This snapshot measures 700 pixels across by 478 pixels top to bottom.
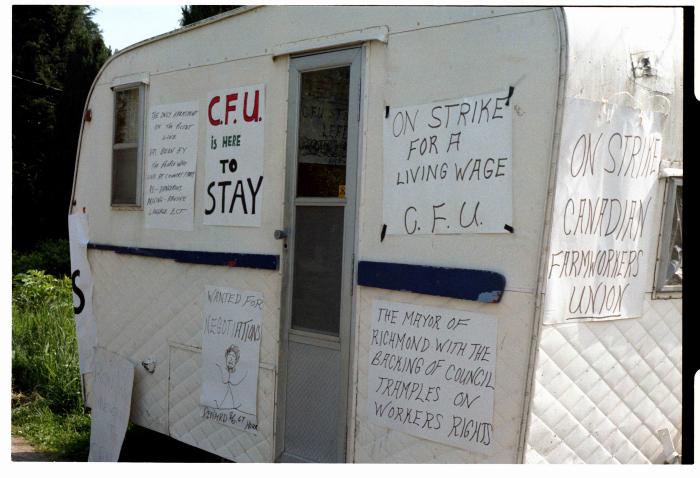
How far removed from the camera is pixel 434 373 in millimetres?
3645

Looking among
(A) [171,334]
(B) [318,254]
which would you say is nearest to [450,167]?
(B) [318,254]

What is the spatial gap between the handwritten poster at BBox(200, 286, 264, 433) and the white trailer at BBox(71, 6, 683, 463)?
1 centimetres

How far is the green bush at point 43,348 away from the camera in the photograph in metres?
5.95

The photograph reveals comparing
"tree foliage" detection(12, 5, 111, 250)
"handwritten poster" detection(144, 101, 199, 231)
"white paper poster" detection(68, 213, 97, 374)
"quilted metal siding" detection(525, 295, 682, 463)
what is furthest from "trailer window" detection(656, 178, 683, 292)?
"white paper poster" detection(68, 213, 97, 374)

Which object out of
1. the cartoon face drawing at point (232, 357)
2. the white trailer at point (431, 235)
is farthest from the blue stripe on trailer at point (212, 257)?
the cartoon face drawing at point (232, 357)

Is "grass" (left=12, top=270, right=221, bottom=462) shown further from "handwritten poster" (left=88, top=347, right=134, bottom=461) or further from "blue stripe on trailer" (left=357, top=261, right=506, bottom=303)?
"blue stripe on trailer" (left=357, top=261, right=506, bottom=303)

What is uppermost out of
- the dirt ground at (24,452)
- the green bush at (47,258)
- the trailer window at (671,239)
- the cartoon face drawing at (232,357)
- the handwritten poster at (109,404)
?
the trailer window at (671,239)

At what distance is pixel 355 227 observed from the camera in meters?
3.95

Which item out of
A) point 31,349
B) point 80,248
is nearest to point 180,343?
point 80,248

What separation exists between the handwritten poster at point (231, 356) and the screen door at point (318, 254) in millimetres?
214

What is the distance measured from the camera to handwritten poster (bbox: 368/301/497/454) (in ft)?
11.4

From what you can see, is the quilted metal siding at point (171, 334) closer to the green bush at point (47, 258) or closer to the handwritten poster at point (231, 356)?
the handwritten poster at point (231, 356)

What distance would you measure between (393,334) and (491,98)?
114 cm

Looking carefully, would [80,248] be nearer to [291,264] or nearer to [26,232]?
[26,232]
